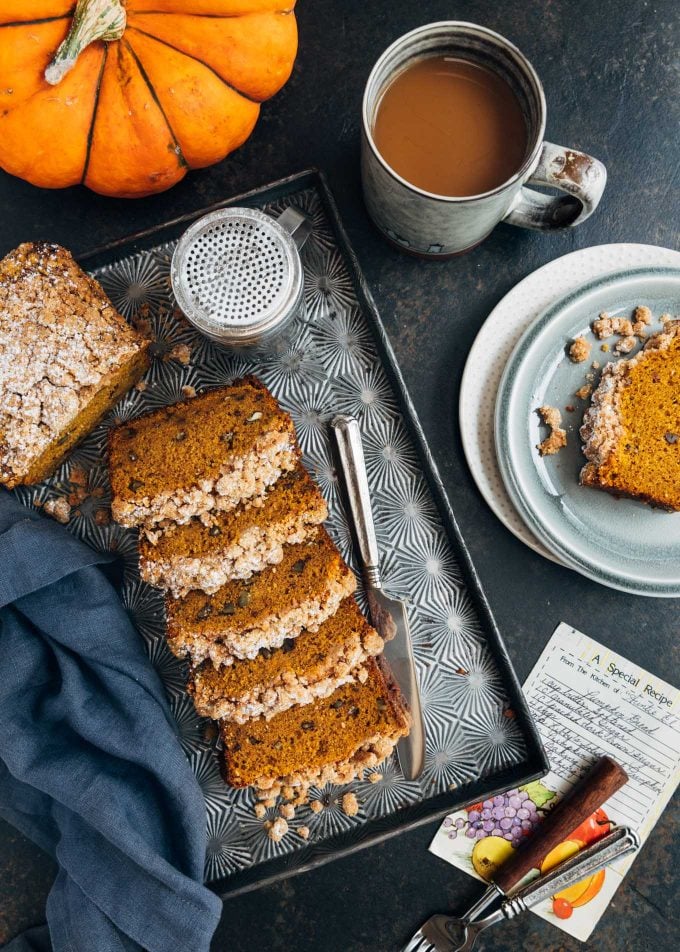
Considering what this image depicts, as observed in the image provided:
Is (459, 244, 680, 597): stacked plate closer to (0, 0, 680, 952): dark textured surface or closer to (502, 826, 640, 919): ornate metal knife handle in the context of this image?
(0, 0, 680, 952): dark textured surface

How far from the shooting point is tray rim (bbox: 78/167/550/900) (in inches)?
79.4

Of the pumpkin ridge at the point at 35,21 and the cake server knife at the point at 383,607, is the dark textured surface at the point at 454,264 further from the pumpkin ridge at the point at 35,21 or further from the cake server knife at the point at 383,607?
the pumpkin ridge at the point at 35,21

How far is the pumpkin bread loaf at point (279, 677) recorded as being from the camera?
6.22 ft

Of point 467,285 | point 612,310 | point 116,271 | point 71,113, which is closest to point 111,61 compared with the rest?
point 71,113

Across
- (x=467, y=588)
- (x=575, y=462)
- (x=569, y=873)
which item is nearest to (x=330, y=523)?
(x=467, y=588)

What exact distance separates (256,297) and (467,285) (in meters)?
0.68

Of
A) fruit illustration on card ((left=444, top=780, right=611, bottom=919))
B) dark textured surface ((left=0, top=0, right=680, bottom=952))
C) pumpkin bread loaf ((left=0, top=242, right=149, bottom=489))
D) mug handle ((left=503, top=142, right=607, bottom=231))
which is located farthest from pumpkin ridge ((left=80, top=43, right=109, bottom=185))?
fruit illustration on card ((left=444, top=780, right=611, bottom=919))

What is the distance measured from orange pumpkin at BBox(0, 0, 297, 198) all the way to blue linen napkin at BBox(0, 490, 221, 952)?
925 mm

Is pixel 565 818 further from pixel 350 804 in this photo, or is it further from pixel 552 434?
pixel 552 434

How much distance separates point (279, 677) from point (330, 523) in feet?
1.54

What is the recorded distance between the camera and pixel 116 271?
219 centimetres

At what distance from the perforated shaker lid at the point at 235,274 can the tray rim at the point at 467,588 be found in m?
0.23

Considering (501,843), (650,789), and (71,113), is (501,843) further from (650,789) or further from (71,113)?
(71,113)

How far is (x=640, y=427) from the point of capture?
2.04 m
